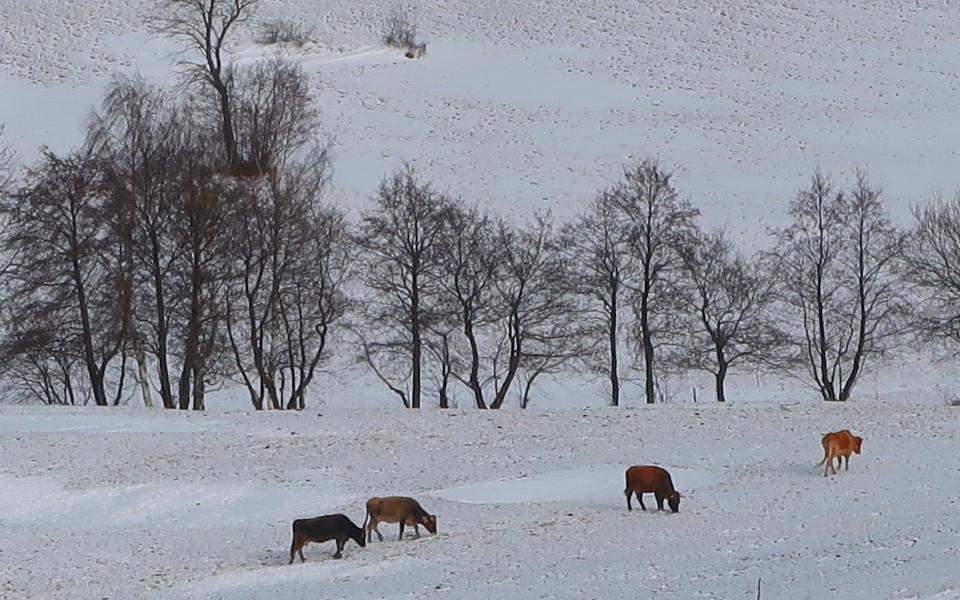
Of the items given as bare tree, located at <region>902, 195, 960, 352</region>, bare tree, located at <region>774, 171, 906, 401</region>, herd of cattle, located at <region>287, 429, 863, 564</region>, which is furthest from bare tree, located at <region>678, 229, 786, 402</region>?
herd of cattle, located at <region>287, 429, 863, 564</region>

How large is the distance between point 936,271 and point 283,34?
4198 cm

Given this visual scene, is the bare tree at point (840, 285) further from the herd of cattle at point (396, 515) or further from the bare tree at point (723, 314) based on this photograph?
the herd of cattle at point (396, 515)

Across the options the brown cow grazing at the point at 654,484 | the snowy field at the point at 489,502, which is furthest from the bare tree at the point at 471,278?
the brown cow grazing at the point at 654,484

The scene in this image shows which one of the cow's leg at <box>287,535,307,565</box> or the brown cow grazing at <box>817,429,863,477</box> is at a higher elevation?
the brown cow grazing at <box>817,429,863,477</box>

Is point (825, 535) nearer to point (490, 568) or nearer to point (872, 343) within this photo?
point (490, 568)

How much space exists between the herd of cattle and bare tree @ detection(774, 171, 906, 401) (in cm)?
1865

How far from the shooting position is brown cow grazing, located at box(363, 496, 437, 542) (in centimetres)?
2058

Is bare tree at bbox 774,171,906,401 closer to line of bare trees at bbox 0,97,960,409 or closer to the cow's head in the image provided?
line of bare trees at bbox 0,97,960,409

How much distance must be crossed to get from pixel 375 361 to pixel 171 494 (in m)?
19.4

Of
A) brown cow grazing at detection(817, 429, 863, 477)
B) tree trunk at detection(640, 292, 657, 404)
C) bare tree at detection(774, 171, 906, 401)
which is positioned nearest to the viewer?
brown cow grazing at detection(817, 429, 863, 477)

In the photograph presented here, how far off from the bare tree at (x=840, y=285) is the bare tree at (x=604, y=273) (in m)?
5.46

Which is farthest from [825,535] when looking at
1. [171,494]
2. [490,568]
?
[171,494]

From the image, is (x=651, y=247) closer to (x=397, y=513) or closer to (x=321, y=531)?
(x=397, y=513)

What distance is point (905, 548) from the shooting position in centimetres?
1733
